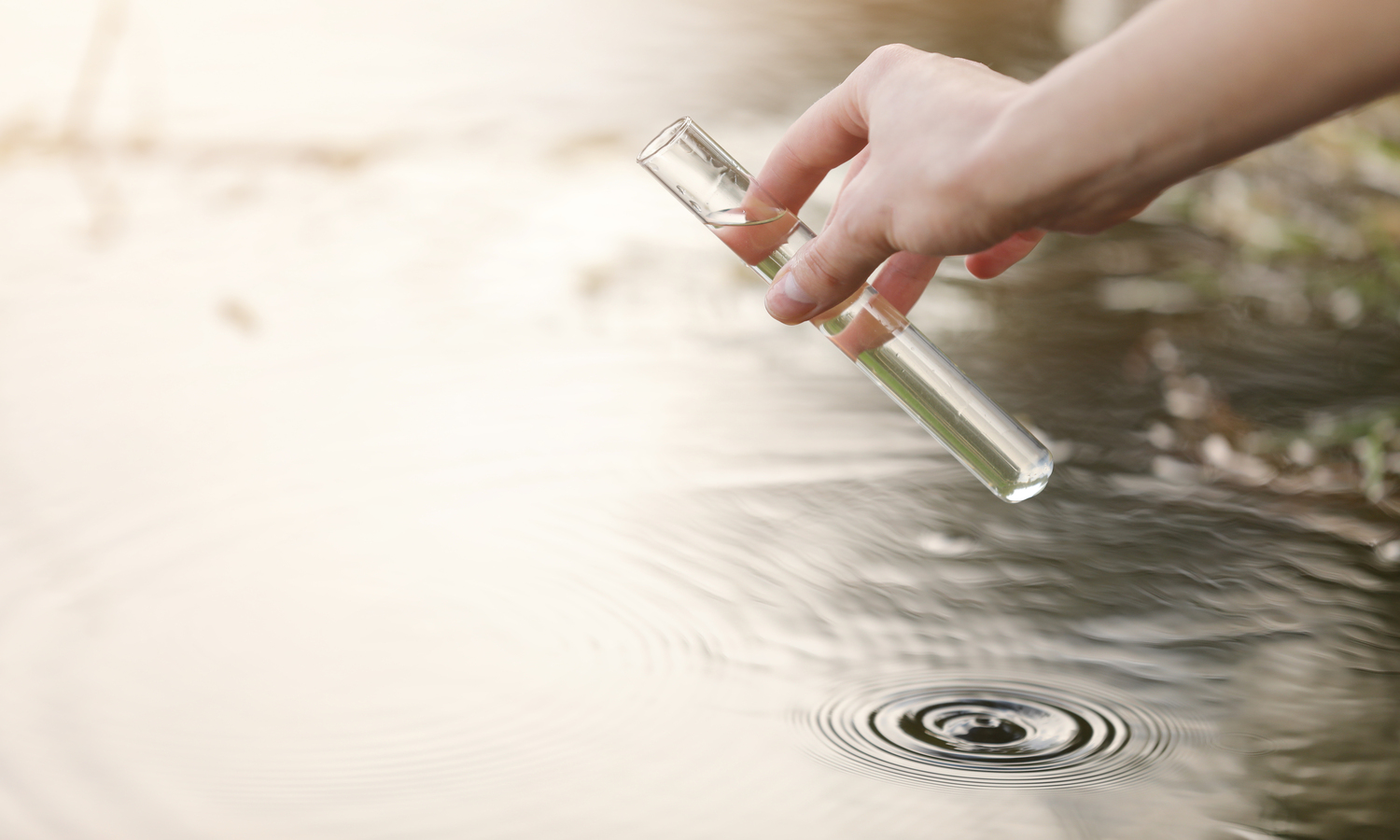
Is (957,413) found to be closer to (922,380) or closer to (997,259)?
(922,380)

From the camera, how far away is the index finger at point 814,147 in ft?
2.08

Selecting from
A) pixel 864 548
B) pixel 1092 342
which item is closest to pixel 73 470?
pixel 864 548

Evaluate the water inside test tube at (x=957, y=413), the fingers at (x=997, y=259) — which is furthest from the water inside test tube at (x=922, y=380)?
the fingers at (x=997, y=259)

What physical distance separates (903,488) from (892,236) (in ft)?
1.50

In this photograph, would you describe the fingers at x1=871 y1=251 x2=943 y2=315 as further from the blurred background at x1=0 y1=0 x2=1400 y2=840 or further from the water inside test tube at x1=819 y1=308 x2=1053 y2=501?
the blurred background at x1=0 y1=0 x2=1400 y2=840

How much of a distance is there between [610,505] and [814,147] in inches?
15.8

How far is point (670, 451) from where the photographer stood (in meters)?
1.06

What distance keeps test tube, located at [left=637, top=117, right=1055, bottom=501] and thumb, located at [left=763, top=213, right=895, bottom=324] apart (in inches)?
1.2

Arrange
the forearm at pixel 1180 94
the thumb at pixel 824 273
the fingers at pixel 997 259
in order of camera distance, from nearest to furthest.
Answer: the forearm at pixel 1180 94, the thumb at pixel 824 273, the fingers at pixel 997 259

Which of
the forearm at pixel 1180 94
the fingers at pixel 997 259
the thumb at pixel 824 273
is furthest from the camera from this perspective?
the fingers at pixel 997 259

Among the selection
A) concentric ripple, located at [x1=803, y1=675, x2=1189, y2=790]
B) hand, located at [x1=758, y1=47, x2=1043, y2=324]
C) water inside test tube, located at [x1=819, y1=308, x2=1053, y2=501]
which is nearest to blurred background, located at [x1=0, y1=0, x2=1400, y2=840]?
concentric ripple, located at [x1=803, y1=675, x2=1189, y2=790]

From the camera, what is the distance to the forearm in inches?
17.1

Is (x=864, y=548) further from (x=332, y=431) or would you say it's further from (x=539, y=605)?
(x=332, y=431)

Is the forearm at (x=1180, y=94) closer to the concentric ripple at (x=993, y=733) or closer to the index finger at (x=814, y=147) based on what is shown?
the index finger at (x=814, y=147)
